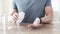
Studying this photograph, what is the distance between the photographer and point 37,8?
159 centimetres

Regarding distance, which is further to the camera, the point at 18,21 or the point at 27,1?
the point at 27,1

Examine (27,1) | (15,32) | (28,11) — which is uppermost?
(27,1)

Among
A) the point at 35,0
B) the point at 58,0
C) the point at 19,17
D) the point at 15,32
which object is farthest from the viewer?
the point at 58,0

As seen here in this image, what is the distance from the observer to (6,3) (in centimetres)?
244

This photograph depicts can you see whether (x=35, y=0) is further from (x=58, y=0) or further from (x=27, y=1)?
(x=58, y=0)

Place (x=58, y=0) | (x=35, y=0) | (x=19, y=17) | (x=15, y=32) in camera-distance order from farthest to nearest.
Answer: (x=58, y=0)
(x=35, y=0)
(x=19, y=17)
(x=15, y=32)

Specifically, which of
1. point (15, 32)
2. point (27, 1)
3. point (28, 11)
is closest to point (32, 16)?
point (28, 11)

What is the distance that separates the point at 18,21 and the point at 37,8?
398 mm

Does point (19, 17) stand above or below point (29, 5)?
below

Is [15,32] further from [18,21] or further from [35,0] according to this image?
[35,0]

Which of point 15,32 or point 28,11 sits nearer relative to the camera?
point 15,32

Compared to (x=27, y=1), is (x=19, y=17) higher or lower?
lower

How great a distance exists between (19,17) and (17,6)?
1.48 ft

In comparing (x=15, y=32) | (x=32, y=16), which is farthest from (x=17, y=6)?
(x=15, y=32)
